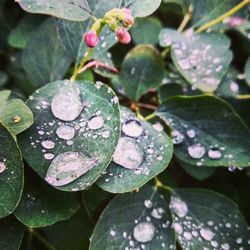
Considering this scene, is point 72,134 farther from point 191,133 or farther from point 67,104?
point 191,133

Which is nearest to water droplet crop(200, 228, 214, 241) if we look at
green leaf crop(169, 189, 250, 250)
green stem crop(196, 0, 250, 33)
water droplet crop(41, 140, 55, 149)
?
green leaf crop(169, 189, 250, 250)

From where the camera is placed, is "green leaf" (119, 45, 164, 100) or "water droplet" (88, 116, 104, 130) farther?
"green leaf" (119, 45, 164, 100)

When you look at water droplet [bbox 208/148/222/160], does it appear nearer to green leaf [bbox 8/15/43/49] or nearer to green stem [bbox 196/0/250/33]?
green stem [bbox 196/0/250/33]

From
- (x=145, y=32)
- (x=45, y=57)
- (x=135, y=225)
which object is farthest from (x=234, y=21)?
(x=135, y=225)

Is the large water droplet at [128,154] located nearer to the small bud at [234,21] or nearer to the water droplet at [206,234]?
the water droplet at [206,234]

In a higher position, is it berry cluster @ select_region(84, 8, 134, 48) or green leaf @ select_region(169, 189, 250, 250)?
berry cluster @ select_region(84, 8, 134, 48)

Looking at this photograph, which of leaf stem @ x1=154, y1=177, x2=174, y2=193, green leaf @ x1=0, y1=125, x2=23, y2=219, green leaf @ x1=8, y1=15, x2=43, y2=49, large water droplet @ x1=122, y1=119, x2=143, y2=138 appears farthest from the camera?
green leaf @ x1=8, y1=15, x2=43, y2=49

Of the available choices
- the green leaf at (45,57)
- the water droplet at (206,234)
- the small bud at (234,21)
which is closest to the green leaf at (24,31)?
the green leaf at (45,57)
